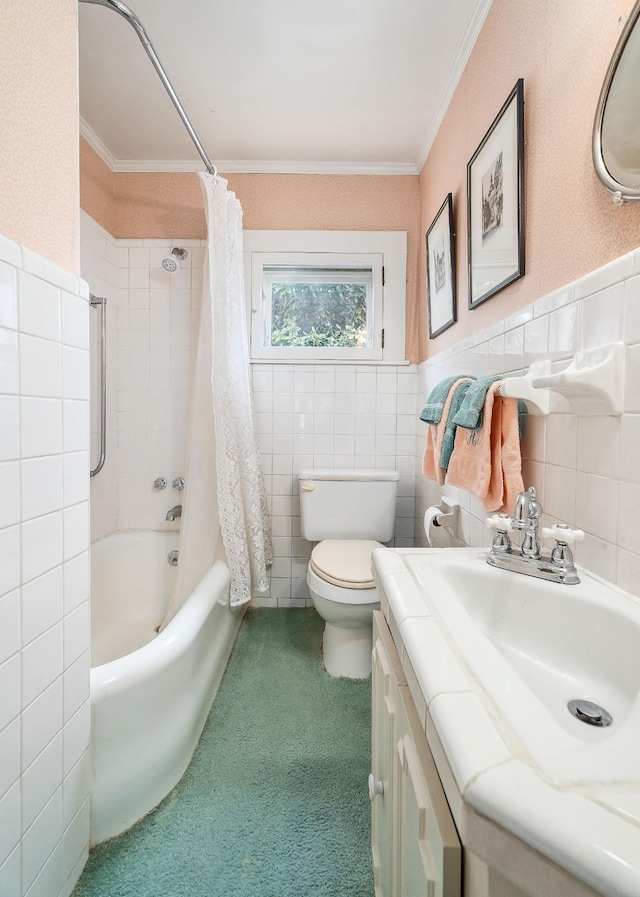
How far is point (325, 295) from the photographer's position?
7.07ft

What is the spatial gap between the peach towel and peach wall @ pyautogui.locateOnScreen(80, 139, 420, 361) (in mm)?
1421

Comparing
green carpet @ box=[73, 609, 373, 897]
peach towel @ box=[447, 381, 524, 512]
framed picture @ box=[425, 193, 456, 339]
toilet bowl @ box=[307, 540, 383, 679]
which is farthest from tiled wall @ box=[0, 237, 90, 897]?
framed picture @ box=[425, 193, 456, 339]

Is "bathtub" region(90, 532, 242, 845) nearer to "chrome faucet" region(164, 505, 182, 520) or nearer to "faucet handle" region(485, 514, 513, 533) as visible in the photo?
"chrome faucet" region(164, 505, 182, 520)

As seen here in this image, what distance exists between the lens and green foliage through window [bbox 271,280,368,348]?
215 cm

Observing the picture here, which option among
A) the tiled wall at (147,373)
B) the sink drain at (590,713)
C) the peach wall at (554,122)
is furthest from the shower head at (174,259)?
the sink drain at (590,713)

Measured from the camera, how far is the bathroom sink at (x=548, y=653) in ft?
1.21

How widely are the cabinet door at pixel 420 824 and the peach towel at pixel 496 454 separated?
523 mm

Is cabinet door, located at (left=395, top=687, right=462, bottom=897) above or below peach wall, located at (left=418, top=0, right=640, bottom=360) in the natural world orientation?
below

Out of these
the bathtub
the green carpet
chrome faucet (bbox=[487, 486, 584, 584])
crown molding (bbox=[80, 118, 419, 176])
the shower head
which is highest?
crown molding (bbox=[80, 118, 419, 176])

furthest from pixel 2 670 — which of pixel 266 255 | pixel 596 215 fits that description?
pixel 266 255

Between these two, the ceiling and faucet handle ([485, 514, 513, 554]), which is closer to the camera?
faucet handle ([485, 514, 513, 554])

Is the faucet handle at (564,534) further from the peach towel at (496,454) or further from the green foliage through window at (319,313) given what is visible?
the green foliage through window at (319,313)

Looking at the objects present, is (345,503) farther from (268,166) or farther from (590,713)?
(268,166)

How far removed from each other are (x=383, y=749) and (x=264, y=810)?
1.83ft
